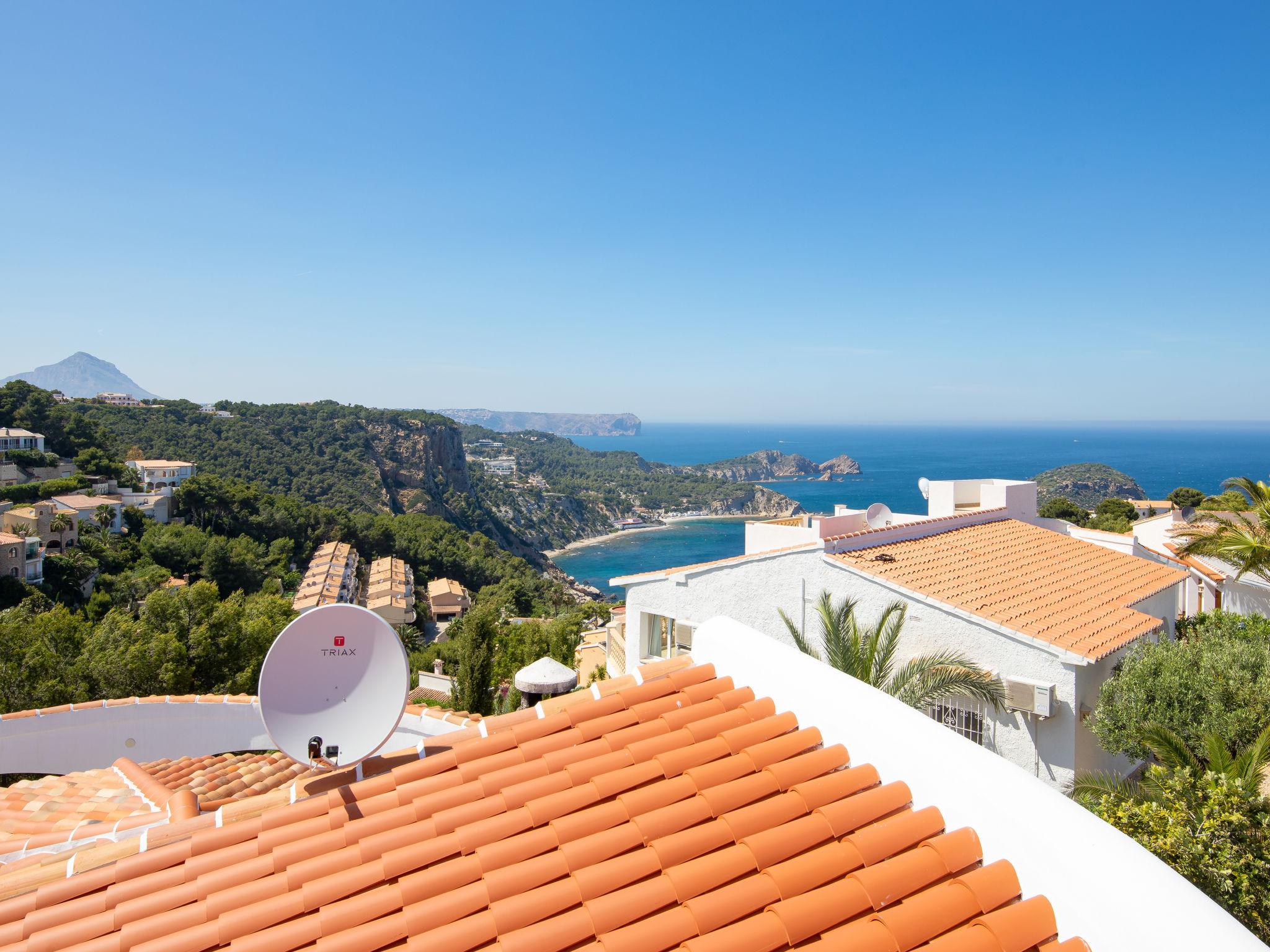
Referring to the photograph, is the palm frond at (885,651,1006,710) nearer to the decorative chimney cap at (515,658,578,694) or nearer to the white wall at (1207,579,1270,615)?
the decorative chimney cap at (515,658,578,694)

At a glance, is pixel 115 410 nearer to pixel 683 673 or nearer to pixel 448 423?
pixel 448 423

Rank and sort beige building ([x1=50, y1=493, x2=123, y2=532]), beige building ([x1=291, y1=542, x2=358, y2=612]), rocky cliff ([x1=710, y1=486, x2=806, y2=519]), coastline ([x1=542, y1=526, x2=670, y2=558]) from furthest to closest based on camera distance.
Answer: rocky cliff ([x1=710, y1=486, x2=806, y2=519])
coastline ([x1=542, y1=526, x2=670, y2=558])
beige building ([x1=50, y1=493, x2=123, y2=532])
beige building ([x1=291, y1=542, x2=358, y2=612])

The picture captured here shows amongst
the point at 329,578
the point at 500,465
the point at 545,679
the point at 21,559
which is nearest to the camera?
the point at 545,679

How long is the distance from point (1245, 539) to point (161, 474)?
76.4 metres

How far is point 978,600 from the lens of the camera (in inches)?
439

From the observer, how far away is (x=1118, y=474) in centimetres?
9738

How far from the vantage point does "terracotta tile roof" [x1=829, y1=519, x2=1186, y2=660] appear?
34.4 ft

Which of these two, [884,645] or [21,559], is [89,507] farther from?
[884,645]

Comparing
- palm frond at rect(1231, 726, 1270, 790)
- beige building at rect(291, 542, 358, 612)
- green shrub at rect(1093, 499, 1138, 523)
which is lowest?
beige building at rect(291, 542, 358, 612)

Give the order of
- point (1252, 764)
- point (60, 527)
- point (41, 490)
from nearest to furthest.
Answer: point (1252, 764)
point (60, 527)
point (41, 490)

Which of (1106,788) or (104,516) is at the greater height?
(1106,788)

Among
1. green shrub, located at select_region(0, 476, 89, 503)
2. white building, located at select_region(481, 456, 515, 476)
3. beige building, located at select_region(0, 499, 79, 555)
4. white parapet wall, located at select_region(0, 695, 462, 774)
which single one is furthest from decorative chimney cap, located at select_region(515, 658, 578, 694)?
white building, located at select_region(481, 456, 515, 476)

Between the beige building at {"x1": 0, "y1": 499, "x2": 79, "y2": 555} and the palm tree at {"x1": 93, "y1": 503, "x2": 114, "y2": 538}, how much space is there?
106 inches

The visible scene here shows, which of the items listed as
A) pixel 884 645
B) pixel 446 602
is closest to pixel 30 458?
pixel 446 602
